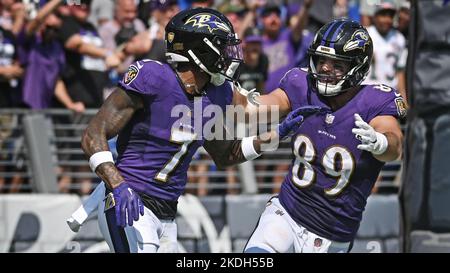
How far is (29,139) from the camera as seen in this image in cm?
968

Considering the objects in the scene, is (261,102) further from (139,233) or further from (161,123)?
(139,233)

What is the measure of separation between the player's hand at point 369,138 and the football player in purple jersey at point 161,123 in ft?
1.23

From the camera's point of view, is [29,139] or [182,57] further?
[29,139]

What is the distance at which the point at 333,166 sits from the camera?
6461mm

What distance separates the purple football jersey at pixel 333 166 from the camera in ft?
21.1

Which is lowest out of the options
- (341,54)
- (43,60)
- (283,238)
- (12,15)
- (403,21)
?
(283,238)

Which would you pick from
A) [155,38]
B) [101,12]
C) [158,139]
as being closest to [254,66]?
[155,38]

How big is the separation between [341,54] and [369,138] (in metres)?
0.67

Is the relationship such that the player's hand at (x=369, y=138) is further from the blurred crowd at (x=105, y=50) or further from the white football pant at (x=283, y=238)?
the blurred crowd at (x=105, y=50)

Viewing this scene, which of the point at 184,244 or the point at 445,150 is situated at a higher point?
the point at 445,150

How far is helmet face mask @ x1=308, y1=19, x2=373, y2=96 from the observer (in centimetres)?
638
